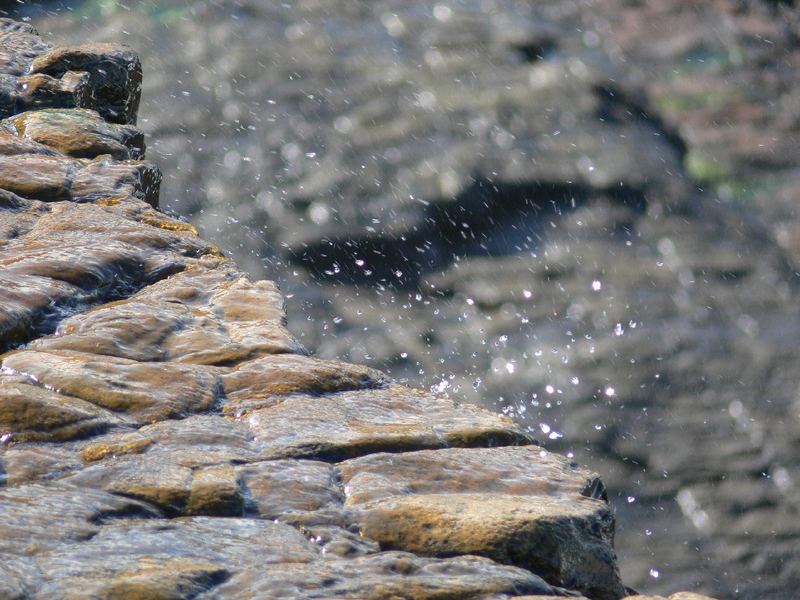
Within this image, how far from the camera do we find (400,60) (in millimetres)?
7230

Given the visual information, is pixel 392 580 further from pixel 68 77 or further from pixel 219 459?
pixel 68 77

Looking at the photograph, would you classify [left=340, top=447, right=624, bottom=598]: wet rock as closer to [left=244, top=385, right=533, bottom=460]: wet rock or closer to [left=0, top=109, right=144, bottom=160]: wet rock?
[left=244, top=385, right=533, bottom=460]: wet rock

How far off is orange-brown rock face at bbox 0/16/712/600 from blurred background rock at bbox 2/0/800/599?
7.03 feet

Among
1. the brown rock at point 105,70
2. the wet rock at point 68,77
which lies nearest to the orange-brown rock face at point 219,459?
the wet rock at point 68,77

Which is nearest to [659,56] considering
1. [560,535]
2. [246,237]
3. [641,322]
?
[641,322]

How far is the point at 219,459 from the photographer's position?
1808 millimetres

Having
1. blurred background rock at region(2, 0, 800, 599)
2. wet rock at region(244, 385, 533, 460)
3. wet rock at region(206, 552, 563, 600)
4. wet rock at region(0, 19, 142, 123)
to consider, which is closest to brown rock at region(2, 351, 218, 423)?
wet rock at region(244, 385, 533, 460)

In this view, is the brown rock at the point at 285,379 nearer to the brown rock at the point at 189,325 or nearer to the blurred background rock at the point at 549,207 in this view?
the brown rock at the point at 189,325

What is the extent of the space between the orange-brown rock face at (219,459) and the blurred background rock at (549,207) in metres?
2.14

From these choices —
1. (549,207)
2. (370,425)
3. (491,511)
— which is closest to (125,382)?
(370,425)

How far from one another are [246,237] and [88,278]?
152 inches

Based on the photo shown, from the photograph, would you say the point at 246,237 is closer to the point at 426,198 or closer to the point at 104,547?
the point at 426,198

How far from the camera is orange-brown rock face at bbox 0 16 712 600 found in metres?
1.53

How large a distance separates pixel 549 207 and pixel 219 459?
15.2 ft
